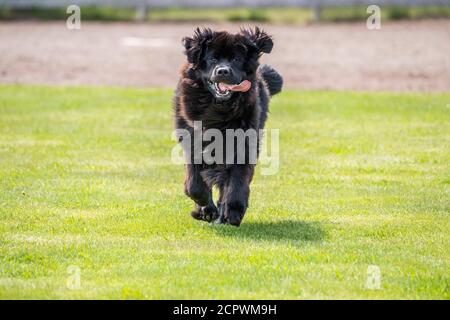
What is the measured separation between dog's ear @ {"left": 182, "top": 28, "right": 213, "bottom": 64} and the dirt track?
36.7 feet

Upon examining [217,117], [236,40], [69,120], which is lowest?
[69,120]

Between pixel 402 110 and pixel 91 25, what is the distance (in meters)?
13.0

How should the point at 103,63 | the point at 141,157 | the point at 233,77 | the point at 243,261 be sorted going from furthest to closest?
the point at 103,63 < the point at 141,157 < the point at 233,77 < the point at 243,261

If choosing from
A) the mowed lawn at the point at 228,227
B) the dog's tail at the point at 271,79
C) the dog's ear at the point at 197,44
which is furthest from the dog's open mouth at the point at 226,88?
the dog's tail at the point at 271,79

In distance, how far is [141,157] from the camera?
14.1m

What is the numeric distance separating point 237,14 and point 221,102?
21524mm

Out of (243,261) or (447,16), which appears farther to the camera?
(447,16)

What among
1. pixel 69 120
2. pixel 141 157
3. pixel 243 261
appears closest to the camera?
pixel 243 261

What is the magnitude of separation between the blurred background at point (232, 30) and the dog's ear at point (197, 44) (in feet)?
36.7

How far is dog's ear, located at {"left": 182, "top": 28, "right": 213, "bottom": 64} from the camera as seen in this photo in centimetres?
1000

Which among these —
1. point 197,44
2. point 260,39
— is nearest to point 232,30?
point 260,39

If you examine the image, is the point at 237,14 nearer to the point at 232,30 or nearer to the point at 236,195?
the point at 232,30

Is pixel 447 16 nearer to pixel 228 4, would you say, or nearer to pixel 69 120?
pixel 228 4
